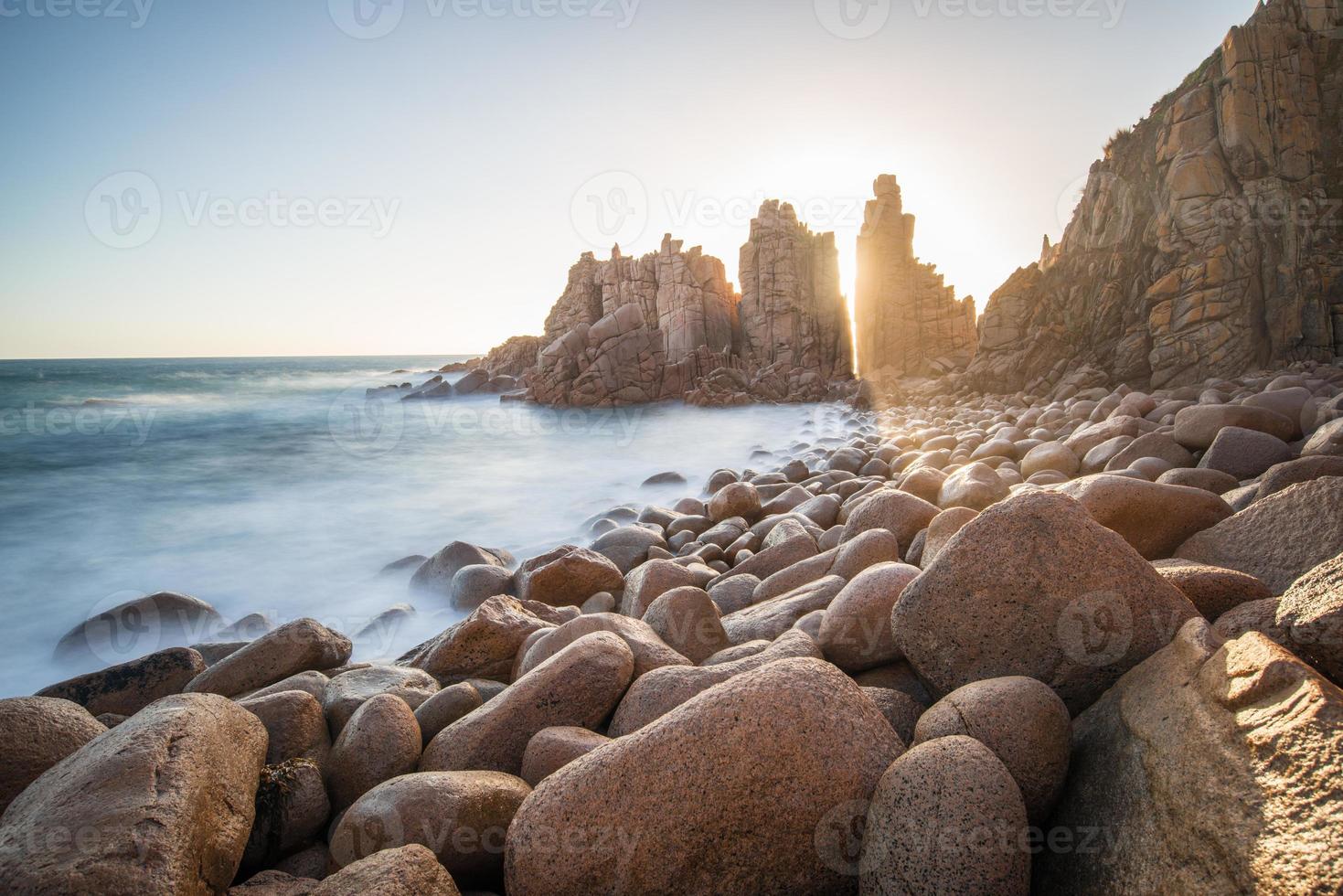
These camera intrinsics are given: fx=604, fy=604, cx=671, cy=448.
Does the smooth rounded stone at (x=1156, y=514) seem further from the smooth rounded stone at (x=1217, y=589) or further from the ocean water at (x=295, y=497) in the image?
the ocean water at (x=295, y=497)

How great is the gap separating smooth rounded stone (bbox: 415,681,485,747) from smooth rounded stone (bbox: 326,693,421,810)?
0.85ft

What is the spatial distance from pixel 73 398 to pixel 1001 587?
55.0 metres

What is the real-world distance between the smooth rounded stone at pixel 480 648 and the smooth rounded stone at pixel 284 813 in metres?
1.63

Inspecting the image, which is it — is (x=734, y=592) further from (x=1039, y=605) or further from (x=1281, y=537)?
(x=1281, y=537)

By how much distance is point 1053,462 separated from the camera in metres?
6.38

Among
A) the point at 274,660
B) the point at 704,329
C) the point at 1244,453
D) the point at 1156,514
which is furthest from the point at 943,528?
the point at 704,329

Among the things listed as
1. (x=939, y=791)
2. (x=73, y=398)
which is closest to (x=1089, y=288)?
(x=939, y=791)

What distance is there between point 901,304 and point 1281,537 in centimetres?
3371

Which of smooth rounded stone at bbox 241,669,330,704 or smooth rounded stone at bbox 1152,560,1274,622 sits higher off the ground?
smooth rounded stone at bbox 1152,560,1274,622

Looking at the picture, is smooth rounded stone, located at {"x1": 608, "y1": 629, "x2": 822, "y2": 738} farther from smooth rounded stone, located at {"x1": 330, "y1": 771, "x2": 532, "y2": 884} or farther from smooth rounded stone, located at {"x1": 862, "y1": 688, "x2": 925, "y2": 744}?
smooth rounded stone, located at {"x1": 330, "y1": 771, "x2": 532, "y2": 884}

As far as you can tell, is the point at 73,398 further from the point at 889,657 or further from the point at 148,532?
the point at 889,657

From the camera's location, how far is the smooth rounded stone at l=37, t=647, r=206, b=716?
3895mm

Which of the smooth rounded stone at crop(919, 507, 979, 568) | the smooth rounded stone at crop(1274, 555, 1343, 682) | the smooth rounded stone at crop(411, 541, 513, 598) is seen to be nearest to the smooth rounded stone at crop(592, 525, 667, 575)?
the smooth rounded stone at crop(411, 541, 513, 598)

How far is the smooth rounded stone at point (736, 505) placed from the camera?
850cm
